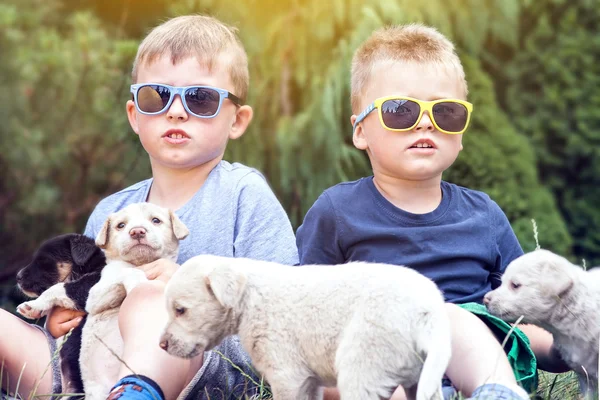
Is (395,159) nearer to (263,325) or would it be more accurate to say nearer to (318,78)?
(263,325)

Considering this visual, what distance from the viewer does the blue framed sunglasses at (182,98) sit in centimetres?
386

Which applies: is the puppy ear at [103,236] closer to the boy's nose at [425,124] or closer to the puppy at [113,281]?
the puppy at [113,281]

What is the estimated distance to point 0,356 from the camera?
3789 mm

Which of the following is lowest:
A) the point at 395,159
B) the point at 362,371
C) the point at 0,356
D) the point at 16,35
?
the point at 0,356

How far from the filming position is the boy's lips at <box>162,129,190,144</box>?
12.9 feet

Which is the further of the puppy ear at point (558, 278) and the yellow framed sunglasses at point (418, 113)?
the yellow framed sunglasses at point (418, 113)

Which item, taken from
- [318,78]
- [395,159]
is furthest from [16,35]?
[395,159]

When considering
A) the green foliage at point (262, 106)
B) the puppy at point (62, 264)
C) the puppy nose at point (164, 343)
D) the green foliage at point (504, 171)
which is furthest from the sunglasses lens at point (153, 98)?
the green foliage at point (504, 171)

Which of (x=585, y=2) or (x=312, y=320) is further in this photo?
(x=585, y=2)

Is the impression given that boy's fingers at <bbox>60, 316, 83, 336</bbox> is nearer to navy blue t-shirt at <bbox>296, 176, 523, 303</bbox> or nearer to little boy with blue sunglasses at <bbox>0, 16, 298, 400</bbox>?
little boy with blue sunglasses at <bbox>0, 16, 298, 400</bbox>

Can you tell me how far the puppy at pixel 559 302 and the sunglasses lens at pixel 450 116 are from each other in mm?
664

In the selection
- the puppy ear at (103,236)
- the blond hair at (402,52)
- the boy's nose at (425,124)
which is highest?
the blond hair at (402,52)

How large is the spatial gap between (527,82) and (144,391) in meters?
6.00

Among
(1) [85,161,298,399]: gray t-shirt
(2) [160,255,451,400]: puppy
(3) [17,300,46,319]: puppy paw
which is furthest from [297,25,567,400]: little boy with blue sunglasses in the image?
(3) [17,300,46,319]: puppy paw
